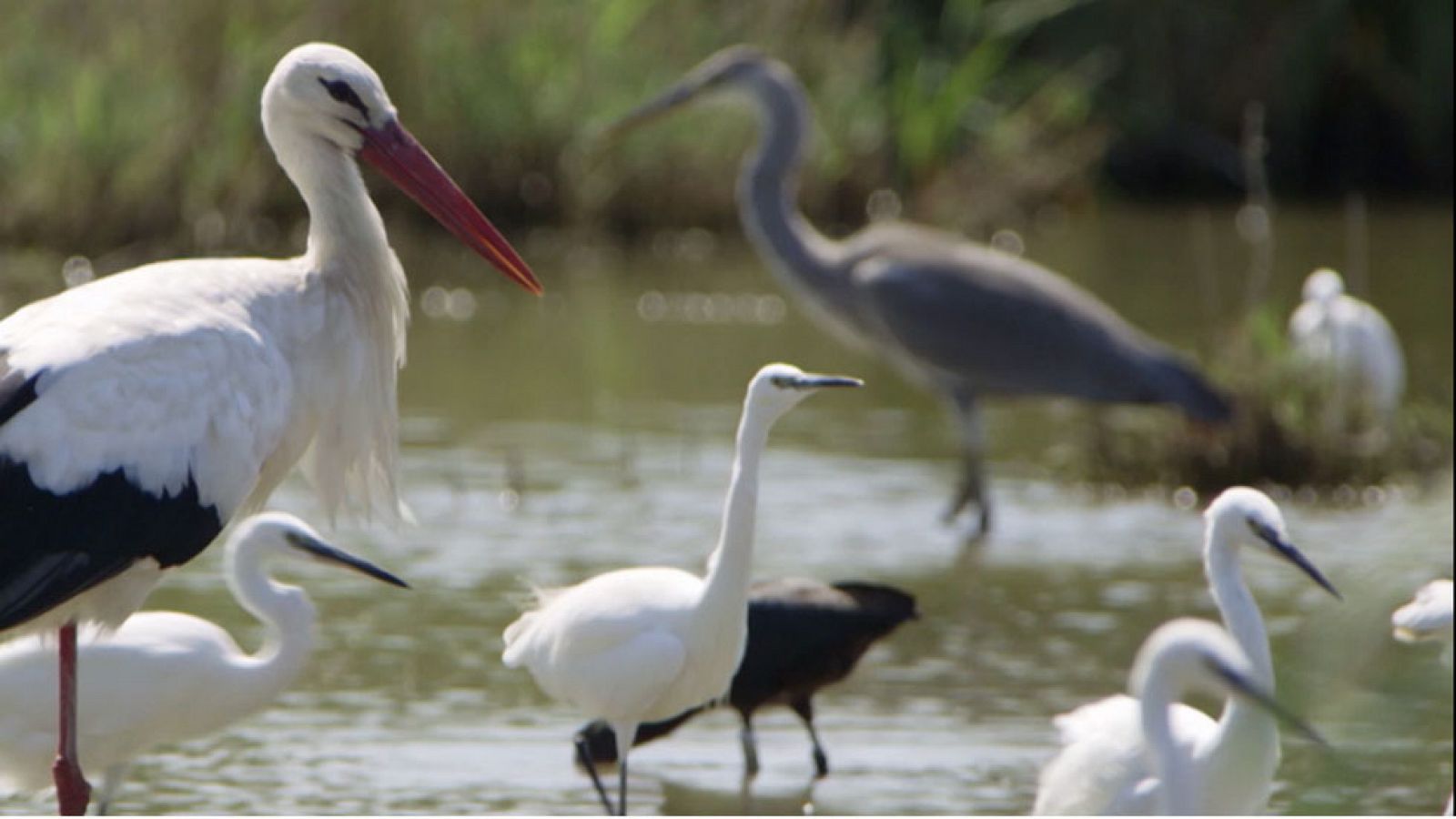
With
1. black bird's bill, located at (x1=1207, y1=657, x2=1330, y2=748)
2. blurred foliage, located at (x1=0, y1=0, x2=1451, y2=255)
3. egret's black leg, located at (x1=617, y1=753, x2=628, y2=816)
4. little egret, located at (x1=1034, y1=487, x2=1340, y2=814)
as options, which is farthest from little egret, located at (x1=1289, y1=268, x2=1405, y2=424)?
blurred foliage, located at (x1=0, y1=0, x2=1451, y2=255)

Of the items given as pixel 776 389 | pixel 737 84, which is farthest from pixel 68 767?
pixel 737 84

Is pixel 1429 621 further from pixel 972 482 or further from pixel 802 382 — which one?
pixel 972 482

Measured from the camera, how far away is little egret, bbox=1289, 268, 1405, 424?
9711 millimetres

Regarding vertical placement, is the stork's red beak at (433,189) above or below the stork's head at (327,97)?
below

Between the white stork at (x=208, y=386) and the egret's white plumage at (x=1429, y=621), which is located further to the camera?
the egret's white plumage at (x=1429, y=621)

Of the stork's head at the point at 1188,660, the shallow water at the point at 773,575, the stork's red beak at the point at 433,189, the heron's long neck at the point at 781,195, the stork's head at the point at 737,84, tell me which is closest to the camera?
the stork's head at the point at 1188,660

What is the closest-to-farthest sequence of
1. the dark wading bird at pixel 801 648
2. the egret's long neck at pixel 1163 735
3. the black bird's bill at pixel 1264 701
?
the black bird's bill at pixel 1264 701
the egret's long neck at pixel 1163 735
the dark wading bird at pixel 801 648

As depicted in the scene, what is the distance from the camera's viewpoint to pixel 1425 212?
63.1ft

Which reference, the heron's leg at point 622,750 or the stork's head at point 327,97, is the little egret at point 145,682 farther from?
the stork's head at point 327,97

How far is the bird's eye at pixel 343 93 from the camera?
16.1ft

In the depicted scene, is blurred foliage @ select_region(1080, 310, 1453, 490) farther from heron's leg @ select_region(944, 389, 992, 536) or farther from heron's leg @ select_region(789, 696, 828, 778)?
heron's leg @ select_region(789, 696, 828, 778)

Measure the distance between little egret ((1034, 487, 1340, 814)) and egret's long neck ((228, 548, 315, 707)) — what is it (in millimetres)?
1596

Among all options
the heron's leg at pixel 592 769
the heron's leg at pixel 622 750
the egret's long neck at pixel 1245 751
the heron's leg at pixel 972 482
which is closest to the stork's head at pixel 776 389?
the heron's leg at pixel 622 750

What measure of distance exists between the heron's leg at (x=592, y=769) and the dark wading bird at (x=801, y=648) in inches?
3.6
